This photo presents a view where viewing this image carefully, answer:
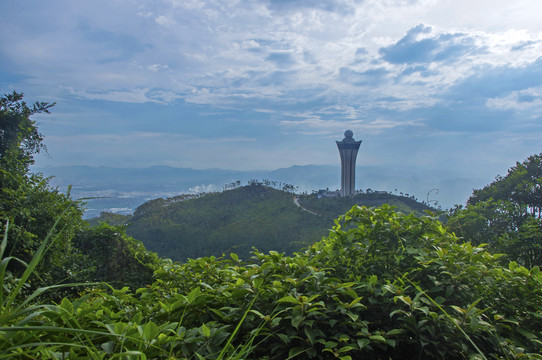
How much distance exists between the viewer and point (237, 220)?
3925 centimetres

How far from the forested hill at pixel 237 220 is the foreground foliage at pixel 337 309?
24822 mm

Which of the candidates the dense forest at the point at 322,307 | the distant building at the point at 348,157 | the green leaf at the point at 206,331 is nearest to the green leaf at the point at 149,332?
the dense forest at the point at 322,307

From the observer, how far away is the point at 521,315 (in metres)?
2.21

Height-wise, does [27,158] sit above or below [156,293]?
above

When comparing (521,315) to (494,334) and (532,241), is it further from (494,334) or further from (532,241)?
(532,241)

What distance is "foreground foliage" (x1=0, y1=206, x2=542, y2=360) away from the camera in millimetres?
1576

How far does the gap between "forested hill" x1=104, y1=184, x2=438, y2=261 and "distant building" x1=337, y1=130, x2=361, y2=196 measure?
7145 mm

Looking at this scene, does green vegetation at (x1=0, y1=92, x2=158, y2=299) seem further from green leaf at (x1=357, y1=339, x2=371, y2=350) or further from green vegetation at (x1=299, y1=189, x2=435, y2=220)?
green vegetation at (x1=299, y1=189, x2=435, y2=220)

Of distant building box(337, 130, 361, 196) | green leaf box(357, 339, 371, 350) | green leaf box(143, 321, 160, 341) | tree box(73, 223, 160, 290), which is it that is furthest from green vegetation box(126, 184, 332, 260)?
green leaf box(143, 321, 160, 341)

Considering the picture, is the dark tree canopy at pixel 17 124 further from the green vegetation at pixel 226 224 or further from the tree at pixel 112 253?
the green vegetation at pixel 226 224

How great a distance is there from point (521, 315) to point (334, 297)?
1.33 m

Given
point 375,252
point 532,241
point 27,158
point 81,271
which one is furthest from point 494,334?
point 27,158

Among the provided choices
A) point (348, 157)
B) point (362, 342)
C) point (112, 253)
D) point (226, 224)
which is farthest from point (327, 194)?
point (362, 342)

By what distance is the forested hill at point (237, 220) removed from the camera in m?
32.1
